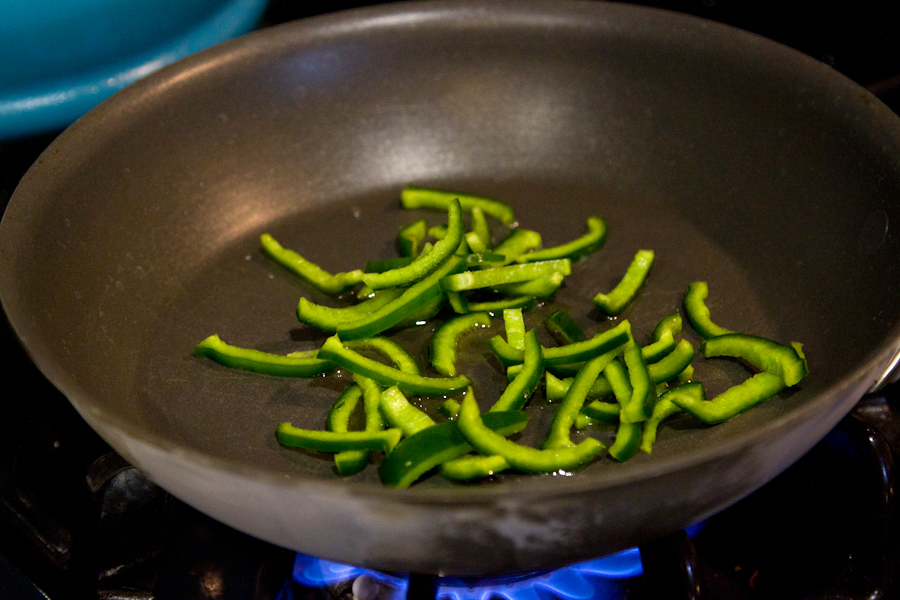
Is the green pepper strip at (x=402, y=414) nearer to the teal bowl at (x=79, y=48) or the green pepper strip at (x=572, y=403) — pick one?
the green pepper strip at (x=572, y=403)

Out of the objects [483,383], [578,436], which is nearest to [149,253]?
[483,383]

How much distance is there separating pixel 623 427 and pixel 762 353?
305 mm

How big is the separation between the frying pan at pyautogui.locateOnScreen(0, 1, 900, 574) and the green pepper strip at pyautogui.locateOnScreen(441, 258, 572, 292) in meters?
0.08

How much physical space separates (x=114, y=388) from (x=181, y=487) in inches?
18.4

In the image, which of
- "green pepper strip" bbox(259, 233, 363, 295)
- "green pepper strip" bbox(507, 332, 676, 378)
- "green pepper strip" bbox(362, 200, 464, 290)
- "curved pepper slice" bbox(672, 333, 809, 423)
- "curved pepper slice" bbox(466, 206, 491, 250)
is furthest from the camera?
"curved pepper slice" bbox(466, 206, 491, 250)

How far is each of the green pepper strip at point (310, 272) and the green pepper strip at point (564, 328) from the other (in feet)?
1.24

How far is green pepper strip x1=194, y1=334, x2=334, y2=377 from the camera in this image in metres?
1.42

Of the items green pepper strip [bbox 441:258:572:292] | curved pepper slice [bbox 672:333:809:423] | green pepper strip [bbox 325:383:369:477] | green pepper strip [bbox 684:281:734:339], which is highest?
curved pepper slice [bbox 672:333:809:423]

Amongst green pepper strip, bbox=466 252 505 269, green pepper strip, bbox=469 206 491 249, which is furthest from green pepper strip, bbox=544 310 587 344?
green pepper strip, bbox=469 206 491 249

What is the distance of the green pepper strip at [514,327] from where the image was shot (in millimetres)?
1447

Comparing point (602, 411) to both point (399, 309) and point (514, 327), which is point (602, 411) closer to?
point (514, 327)

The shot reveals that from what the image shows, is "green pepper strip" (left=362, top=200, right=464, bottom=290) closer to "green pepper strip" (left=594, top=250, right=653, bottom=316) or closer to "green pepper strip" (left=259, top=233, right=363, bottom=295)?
"green pepper strip" (left=259, top=233, right=363, bottom=295)

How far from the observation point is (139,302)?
1604 mm

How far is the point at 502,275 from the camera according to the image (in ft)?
4.99
